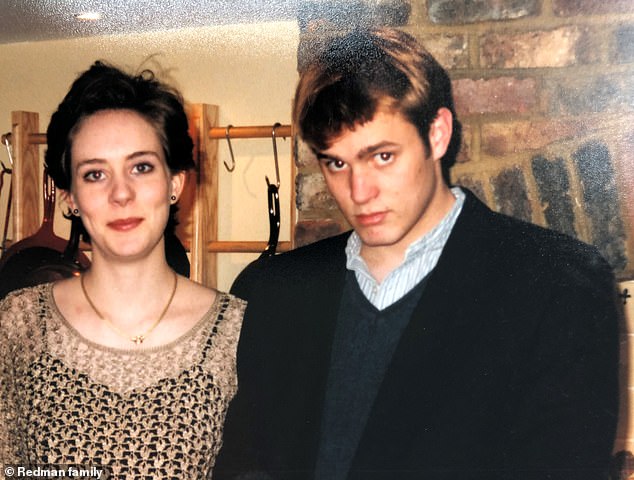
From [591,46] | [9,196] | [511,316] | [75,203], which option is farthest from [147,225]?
[591,46]

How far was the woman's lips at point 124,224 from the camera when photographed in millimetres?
852

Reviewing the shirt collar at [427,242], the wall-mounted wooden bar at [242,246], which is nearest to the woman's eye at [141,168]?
the wall-mounted wooden bar at [242,246]

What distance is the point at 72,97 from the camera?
0.90 meters

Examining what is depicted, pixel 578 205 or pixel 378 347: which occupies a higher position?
pixel 578 205

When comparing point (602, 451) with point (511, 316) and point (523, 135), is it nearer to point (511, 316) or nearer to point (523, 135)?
point (511, 316)

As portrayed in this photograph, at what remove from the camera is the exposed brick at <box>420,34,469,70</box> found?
0.86 m

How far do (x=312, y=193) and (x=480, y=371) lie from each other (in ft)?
0.78

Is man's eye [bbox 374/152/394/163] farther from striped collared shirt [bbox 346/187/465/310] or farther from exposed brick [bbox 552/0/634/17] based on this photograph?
exposed brick [bbox 552/0/634/17]

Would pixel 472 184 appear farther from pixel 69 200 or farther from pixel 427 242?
pixel 69 200

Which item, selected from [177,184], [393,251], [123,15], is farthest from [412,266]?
[123,15]

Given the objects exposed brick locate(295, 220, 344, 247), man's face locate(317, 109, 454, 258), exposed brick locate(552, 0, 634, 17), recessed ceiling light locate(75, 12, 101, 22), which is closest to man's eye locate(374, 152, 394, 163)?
man's face locate(317, 109, 454, 258)

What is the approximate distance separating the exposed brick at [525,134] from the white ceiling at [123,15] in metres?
0.24

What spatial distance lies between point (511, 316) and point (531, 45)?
27cm

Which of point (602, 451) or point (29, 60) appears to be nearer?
point (602, 451)
